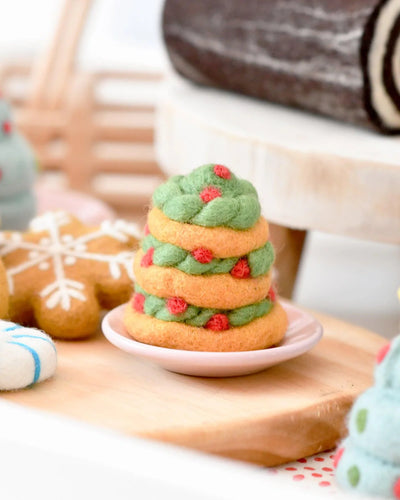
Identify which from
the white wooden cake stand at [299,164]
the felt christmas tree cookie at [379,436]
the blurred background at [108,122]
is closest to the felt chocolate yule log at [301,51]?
the white wooden cake stand at [299,164]

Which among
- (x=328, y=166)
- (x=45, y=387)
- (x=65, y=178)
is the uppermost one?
(x=328, y=166)

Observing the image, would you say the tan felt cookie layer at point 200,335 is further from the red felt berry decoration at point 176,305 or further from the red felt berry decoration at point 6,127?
the red felt berry decoration at point 6,127

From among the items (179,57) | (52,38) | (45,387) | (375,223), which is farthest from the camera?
(52,38)

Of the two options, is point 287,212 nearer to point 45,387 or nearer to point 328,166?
point 328,166

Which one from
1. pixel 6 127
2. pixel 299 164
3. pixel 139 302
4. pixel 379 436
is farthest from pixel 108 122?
pixel 379 436

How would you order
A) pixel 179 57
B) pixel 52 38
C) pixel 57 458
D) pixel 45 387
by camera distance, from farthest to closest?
pixel 52 38
pixel 179 57
pixel 45 387
pixel 57 458

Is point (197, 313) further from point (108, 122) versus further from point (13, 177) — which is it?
point (108, 122)

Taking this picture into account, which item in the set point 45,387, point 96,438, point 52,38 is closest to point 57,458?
point 96,438
